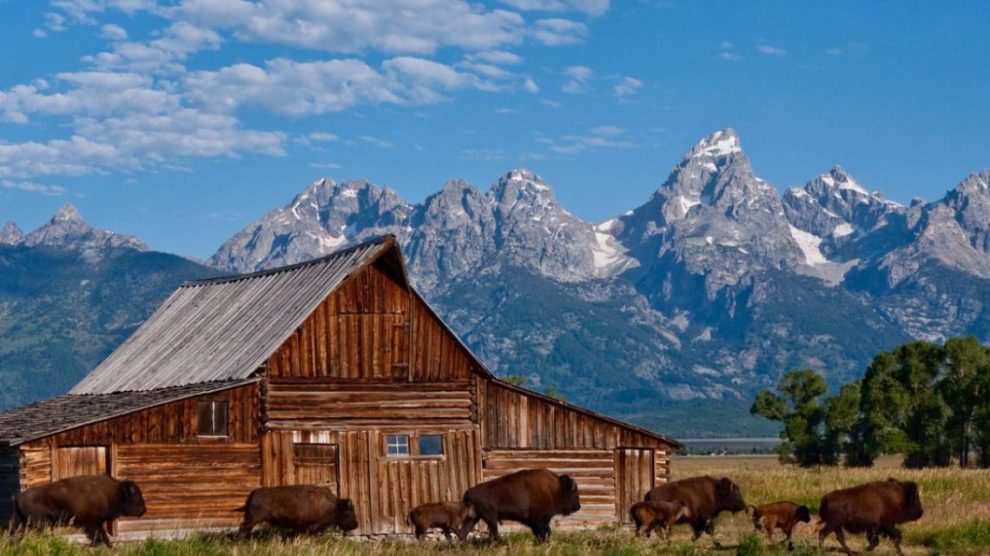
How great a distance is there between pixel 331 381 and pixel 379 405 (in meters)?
1.39

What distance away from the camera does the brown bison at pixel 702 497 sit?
32969mm

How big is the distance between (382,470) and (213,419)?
14.5 feet

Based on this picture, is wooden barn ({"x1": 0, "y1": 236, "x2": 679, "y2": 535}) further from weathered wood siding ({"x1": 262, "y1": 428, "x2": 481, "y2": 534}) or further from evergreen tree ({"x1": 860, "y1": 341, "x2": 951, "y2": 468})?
evergreen tree ({"x1": 860, "y1": 341, "x2": 951, "y2": 468})

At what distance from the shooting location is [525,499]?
105 ft

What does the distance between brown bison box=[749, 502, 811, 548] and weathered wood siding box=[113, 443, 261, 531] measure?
12215 millimetres

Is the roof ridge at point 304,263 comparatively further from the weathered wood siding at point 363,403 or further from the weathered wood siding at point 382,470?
the weathered wood siding at point 382,470

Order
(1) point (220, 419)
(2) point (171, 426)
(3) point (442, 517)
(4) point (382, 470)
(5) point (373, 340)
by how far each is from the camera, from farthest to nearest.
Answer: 1. (5) point (373, 340)
2. (4) point (382, 470)
3. (1) point (220, 419)
4. (2) point (171, 426)
5. (3) point (442, 517)

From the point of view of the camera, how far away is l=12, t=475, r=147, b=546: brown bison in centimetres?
2928

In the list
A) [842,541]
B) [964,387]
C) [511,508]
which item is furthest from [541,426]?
[964,387]

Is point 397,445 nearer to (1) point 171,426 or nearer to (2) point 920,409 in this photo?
(1) point 171,426

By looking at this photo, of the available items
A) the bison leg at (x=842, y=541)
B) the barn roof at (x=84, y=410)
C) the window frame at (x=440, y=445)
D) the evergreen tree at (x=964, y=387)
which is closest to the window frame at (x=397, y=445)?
the window frame at (x=440, y=445)

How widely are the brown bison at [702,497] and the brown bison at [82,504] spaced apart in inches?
442

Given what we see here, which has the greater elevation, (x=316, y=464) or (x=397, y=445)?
(x=397, y=445)

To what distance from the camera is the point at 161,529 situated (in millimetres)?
35125
